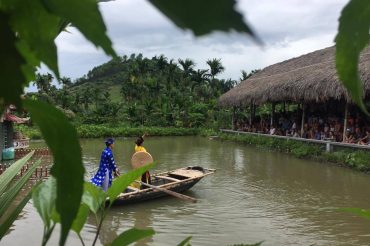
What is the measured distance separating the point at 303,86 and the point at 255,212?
737 centimetres

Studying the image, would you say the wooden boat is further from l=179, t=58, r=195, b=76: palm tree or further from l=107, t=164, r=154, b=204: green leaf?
l=179, t=58, r=195, b=76: palm tree

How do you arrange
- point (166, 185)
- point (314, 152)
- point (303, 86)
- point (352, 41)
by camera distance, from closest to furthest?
1. point (352, 41)
2. point (166, 185)
3. point (314, 152)
4. point (303, 86)

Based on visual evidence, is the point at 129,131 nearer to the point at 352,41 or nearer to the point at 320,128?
the point at 320,128

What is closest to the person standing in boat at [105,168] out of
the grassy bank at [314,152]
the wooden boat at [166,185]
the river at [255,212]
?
the wooden boat at [166,185]

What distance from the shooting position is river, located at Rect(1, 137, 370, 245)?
6102 mm

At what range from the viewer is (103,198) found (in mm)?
471

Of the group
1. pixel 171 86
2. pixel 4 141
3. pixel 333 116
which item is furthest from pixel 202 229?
pixel 171 86

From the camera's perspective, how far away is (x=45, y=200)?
43 centimetres

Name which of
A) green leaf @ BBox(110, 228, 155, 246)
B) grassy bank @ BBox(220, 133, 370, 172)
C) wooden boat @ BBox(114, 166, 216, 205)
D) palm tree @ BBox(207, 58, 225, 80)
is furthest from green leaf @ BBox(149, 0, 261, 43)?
palm tree @ BBox(207, 58, 225, 80)

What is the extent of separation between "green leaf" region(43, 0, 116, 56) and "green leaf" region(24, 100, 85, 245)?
0.16 feet

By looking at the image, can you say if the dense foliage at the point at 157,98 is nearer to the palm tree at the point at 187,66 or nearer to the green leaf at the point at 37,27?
the palm tree at the point at 187,66

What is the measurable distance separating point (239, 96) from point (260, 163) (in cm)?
673

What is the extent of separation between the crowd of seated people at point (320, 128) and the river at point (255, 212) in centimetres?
125

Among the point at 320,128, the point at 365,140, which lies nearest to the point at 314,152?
the point at 365,140
